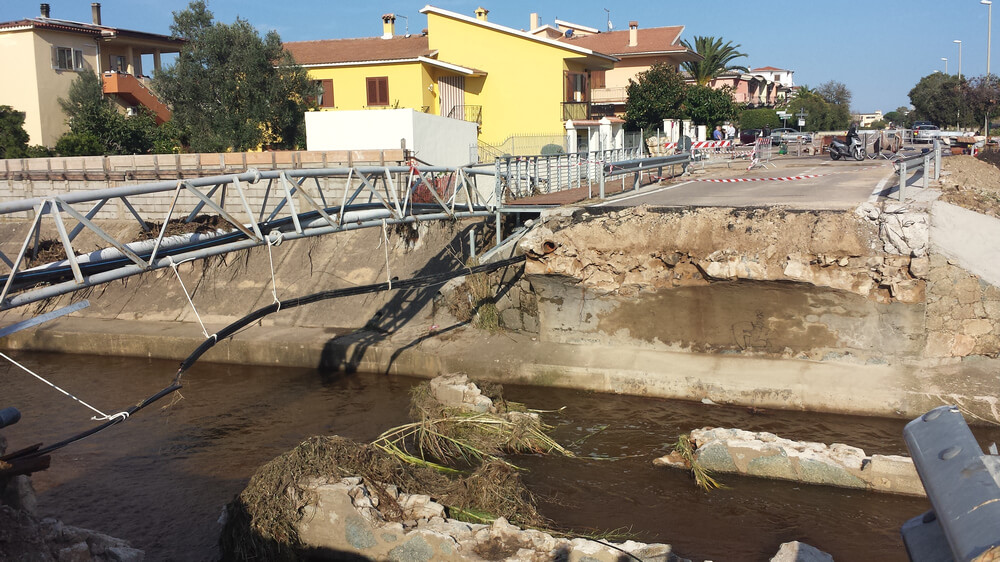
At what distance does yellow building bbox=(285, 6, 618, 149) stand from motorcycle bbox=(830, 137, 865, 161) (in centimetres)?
1089

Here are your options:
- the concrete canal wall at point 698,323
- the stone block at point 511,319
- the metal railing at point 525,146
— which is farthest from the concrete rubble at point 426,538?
the metal railing at point 525,146

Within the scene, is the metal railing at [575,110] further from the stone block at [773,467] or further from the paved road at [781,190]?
the stone block at [773,467]

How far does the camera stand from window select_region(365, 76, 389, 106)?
3278cm

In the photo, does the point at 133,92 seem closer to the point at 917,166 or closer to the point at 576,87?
the point at 576,87

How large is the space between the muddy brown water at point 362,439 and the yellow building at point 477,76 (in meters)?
19.5

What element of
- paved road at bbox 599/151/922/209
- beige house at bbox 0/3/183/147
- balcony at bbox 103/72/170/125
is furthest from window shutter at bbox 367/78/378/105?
paved road at bbox 599/151/922/209

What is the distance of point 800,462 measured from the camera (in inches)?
396

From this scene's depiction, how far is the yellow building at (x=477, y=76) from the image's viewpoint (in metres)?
33.2

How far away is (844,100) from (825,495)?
74.5 metres

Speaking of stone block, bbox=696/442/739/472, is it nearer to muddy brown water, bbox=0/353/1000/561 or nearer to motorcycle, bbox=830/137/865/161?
muddy brown water, bbox=0/353/1000/561

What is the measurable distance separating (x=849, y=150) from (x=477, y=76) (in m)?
15.8

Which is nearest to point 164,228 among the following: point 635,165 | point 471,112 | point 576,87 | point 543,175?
A: point 635,165

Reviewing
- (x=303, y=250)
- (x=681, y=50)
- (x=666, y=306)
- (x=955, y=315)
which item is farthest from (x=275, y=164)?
(x=681, y=50)

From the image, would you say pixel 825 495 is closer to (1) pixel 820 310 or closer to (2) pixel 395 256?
(1) pixel 820 310
